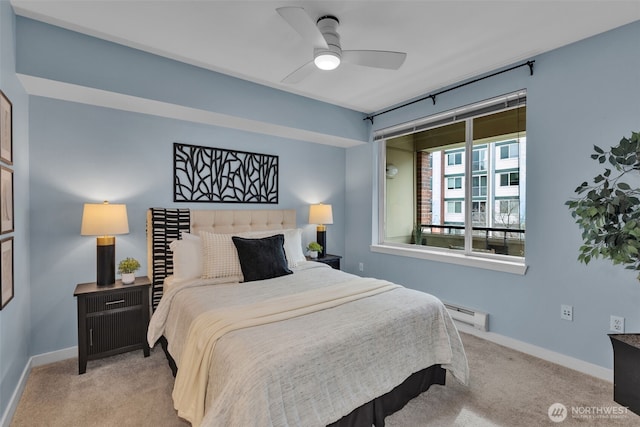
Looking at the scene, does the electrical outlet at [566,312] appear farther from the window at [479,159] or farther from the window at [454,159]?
the window at [454,159]

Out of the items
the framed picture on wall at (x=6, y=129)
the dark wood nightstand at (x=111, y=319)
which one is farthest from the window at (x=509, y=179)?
the framed picture on wall at (x=6, y=129)

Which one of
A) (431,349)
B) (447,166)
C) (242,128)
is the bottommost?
(431,349)

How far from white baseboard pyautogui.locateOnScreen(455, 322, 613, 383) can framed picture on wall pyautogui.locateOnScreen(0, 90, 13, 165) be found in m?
4.05

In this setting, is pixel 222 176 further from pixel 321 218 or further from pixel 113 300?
pixel 113 300

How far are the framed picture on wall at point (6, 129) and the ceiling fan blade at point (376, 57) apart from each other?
2.14 metres

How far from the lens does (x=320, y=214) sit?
13.4 feet

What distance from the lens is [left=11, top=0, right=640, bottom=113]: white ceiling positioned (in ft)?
6.66

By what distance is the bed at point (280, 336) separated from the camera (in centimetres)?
142

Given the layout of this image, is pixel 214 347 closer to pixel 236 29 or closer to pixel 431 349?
pixel 431 349

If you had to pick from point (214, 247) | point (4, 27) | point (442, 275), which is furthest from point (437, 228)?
point (4, 27)

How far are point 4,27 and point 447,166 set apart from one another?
158 inches

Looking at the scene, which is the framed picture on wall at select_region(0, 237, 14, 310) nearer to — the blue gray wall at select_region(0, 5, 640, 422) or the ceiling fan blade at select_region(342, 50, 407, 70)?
the blue gray wall at select_region(0, 5, 640, 422)

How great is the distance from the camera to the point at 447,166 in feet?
12.2

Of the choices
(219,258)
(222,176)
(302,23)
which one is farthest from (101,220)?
(302,23)
